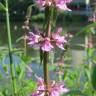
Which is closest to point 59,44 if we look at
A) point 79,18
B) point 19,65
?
point 19,65

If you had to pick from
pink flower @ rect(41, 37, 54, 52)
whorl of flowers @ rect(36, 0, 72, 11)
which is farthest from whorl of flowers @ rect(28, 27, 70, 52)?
whorl of flowers @ rect(36, 0, 72, 11)

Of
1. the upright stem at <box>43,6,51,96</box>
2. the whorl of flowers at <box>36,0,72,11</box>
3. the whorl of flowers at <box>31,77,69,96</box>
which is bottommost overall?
the whorl of flowers at <box>31,77,69,96</box>

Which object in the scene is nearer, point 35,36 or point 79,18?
point 35,36

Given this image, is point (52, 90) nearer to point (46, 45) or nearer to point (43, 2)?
point (46, 45)

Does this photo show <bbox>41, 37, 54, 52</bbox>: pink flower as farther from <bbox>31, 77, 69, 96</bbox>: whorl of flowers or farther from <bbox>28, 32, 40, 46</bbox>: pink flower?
<bbox>31, 77, 69, 96</bbox>: whorl of flowers

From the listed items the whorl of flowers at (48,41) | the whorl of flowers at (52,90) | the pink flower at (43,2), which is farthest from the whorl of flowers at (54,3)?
the whorl of flowers at (52,90)

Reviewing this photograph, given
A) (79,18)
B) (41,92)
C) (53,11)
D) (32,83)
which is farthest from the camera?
(79,18)

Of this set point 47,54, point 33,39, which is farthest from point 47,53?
point 33,39

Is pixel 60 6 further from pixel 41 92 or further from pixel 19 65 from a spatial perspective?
pixel 19 65

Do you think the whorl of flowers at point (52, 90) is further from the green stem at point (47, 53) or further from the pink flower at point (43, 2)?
the pink flower at point (43, 2)
